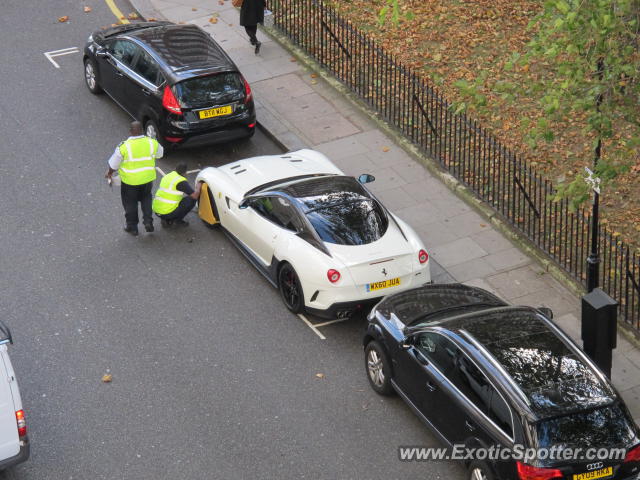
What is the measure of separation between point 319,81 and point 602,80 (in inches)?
322

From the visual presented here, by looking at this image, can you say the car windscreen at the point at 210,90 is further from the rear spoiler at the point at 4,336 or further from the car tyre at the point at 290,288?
the rear spoiler at the point at 4,336

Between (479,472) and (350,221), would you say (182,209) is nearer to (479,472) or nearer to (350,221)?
(350,221)

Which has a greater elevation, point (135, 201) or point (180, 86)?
point (180, 86)

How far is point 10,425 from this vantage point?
944 centimetres

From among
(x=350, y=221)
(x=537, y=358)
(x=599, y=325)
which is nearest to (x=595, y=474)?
(x=537, y=358)

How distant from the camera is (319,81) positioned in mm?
18797

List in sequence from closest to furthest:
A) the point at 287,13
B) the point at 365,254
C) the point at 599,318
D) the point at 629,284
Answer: the point at 599,318 < the point at 365,254 < the point at 629,284 < the point at 287,13

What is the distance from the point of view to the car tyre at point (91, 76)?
18.0 m

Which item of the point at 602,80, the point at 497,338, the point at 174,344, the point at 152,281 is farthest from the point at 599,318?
the point at 152,281

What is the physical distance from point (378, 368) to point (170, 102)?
20.9 ft

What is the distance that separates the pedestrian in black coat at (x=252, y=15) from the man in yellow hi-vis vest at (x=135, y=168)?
575cm

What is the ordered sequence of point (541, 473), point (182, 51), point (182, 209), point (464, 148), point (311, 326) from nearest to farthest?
point (541, 473) → point (311, 326) → point (182, 209) → point (464, 148) → point (182, 51)

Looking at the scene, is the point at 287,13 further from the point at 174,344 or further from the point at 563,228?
the point at 174,344

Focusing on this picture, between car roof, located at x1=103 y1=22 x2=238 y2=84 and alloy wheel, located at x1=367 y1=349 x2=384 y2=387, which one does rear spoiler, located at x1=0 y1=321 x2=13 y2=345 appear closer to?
alloy wheel, located at x1=367 y1=349 x2=384 y2=387
